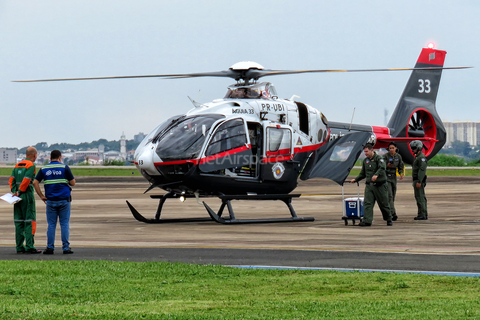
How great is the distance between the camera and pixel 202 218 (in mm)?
18219

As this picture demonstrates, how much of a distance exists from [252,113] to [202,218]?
3092mm

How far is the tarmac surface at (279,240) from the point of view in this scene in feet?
34.2

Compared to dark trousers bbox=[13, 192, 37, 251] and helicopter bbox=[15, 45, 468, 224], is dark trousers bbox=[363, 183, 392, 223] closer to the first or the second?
Answer: helicopter bbox=[15, 45, 468, 224]

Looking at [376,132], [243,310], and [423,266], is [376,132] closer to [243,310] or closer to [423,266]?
[423,266]

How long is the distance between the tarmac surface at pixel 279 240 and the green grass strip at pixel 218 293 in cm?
113

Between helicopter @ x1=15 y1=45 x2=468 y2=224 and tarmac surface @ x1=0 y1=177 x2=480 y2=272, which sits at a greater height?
helicopter @ x1=15 y1=45 x2=468 y2=224

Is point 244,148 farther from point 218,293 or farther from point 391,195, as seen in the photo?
point 218,293

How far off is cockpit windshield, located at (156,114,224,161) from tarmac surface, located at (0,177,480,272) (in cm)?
172

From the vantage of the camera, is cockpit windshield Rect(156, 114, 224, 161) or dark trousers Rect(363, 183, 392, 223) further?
cockpit windshield Rect(156, 114, 224, 161)

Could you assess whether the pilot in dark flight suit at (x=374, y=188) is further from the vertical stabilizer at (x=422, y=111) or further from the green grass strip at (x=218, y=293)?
the vertical stabilizer at (x=422, y=111)

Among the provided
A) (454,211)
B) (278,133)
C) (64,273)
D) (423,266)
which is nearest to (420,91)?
(454,211)

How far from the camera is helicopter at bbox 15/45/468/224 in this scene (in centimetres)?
1627

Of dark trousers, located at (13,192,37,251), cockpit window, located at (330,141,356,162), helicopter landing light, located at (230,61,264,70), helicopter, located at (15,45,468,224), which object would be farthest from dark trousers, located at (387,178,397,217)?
dark trousers, located at (13,192,37,251)

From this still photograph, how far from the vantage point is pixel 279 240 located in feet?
44.0
